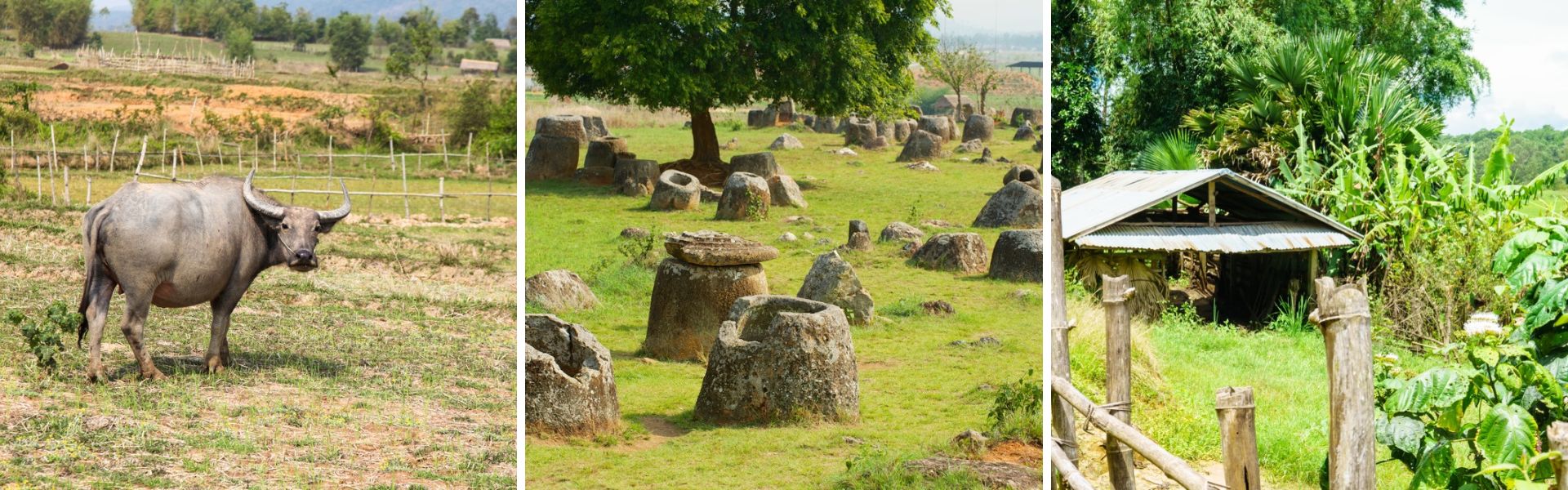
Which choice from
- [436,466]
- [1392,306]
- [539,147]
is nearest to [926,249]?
[539,147]

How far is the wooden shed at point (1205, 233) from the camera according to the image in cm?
1283

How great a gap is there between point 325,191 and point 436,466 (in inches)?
68.5

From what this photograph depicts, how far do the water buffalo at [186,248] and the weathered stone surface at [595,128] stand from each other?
5.56ft

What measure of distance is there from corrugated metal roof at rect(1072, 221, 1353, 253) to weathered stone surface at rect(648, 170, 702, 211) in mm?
7850

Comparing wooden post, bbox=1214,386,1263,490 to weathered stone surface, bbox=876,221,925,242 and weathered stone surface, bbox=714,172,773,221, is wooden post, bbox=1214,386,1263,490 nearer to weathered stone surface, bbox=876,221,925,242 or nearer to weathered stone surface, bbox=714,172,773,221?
weathered stone surface, bbox=876,221,925,242

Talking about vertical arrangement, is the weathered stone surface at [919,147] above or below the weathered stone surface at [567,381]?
above

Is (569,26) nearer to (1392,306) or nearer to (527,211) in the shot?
(527,211)

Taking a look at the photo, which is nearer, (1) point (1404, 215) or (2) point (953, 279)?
(2) point (953, 279)

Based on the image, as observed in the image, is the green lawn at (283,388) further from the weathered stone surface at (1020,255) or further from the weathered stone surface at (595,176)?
the weathered stone surface at (1020,255)

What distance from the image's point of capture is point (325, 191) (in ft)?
23.3

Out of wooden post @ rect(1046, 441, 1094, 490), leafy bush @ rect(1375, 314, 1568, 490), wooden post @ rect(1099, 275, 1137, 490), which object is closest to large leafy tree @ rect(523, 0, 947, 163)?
wooden post @ rect(1099, 275, 1137, 490)

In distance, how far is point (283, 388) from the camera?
661cm

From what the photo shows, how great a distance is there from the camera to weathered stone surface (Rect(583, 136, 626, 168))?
219 inches

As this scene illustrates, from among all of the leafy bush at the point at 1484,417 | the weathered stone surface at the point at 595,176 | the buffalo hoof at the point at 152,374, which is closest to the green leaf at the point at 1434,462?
the leafy bush at the point at 1484,417
